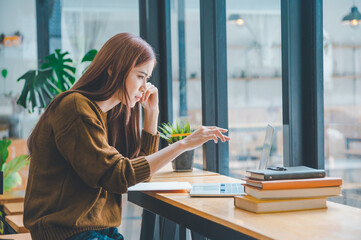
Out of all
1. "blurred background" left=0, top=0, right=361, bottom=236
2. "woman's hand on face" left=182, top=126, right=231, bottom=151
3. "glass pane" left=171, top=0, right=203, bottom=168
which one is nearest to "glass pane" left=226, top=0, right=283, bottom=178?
"blurred background" left=0, top=0, right=361, bottom=236

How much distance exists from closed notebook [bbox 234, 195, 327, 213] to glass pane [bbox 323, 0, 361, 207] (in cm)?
38

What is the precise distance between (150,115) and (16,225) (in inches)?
49.2

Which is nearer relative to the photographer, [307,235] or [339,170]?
[307,235]

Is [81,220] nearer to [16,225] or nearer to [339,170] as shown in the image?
[339,170]

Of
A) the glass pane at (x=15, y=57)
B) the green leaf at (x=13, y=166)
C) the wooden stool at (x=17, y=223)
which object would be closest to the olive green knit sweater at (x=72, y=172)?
the wooden stool at (x=17, y=223)

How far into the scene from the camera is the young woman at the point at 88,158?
1587 mm

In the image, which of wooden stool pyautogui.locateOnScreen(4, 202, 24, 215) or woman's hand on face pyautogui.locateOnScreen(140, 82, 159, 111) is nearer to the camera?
woman's hand on face pyautogui.locateOnScreen(140, 82, 159, 111)

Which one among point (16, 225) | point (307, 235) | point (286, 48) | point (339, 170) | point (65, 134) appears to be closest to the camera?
point (307, 235)

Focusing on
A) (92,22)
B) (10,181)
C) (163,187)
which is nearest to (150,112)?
(163,187)

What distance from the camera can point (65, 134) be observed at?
1.58 m

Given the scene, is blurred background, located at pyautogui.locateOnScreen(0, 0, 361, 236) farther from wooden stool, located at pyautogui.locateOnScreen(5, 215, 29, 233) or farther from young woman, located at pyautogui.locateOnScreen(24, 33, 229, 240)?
wooden stool, located at pyautogui.locateOnScreen(5, 215, 29, 233)

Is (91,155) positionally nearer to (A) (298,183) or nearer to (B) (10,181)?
(A) (298,183)

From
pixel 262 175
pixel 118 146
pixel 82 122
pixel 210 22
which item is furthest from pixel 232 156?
pixel 82 122

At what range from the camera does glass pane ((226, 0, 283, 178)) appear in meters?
2.58
